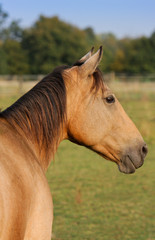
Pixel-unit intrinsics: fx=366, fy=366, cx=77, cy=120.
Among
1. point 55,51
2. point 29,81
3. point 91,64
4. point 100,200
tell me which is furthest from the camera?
point 55,51

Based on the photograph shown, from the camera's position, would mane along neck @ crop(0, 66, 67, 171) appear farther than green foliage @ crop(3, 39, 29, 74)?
No

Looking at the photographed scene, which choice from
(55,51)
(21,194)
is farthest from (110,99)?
(55,51)

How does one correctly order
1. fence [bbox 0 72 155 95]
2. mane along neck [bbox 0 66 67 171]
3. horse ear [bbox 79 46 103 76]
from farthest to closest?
fence [bbox 0 72 155 95], horse ear [bbox 79 46 103 76], mane along neck [bbox 0 66 67 171]

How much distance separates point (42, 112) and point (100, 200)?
351cm

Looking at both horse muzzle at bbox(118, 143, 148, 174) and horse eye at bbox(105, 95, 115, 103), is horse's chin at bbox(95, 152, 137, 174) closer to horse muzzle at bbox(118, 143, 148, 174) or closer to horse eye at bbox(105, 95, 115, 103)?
horse muzzle at bbox(118, 143, 148, 174)

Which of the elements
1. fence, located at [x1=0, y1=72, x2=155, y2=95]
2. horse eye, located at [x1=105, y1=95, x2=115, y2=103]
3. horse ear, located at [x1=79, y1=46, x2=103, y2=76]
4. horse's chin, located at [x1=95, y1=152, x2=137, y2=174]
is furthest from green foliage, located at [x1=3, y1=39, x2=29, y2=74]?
horse ear, located at [x1=79, y1=46, x2=103, y2=76]

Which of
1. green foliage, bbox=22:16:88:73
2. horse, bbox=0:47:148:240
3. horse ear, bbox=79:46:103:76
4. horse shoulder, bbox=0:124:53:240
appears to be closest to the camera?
horse shoulder, bbox=0:124:53:240

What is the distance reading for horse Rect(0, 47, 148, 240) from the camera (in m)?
1.86

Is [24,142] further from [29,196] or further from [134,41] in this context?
[134,41]

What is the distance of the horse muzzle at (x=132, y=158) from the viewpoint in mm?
2916

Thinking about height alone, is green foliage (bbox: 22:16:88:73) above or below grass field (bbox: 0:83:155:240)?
below

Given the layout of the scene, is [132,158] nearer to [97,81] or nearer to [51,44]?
[97,81]

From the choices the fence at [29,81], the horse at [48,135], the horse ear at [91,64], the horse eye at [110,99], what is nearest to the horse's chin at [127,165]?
the horse at [48,135]

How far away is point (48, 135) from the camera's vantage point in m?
2.51
